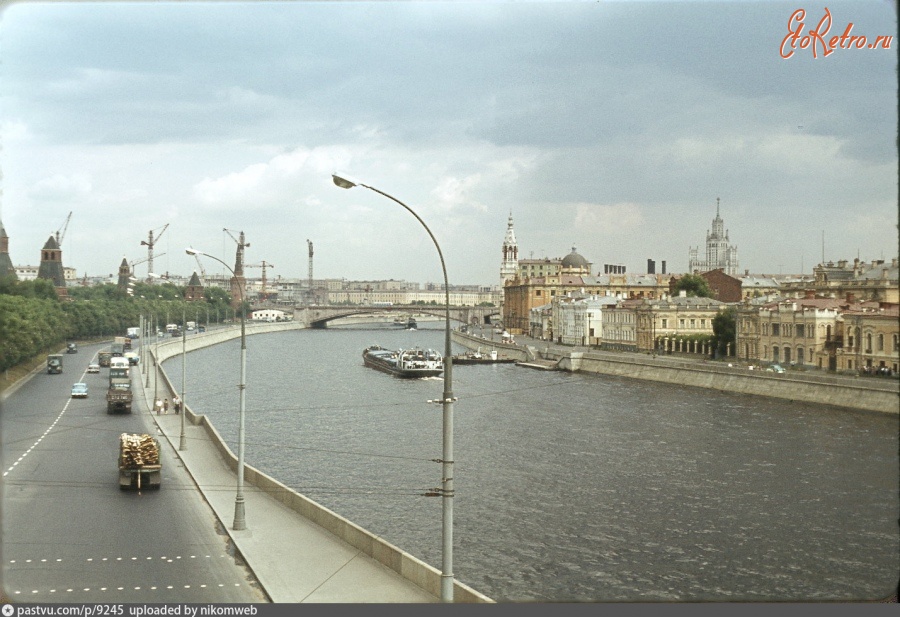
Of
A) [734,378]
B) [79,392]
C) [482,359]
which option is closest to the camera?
[79,392]

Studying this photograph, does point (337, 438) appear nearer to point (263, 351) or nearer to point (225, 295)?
point (263, 351)

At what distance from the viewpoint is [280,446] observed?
946 inches

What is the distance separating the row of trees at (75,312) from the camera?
24578mm

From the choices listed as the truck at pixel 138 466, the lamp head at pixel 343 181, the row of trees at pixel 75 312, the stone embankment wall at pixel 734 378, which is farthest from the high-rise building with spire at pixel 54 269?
the lamp head at pixel 343 181

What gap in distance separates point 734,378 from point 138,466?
84.4 ft

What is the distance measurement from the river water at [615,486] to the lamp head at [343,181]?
263 inches

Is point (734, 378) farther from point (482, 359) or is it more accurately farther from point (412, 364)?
point (482, 359)

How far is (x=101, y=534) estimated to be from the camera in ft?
40.7

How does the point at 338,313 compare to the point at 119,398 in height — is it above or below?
above

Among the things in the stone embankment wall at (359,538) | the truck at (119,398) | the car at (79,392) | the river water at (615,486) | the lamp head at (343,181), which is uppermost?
the lamp head at (343,181)

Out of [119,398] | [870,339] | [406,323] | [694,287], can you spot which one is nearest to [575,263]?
[406,323]

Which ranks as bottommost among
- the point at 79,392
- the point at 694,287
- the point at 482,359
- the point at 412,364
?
the point at 482,359

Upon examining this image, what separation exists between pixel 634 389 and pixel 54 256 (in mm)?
29336

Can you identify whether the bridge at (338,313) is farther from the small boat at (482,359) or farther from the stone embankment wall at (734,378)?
the small boat at (482,359)
